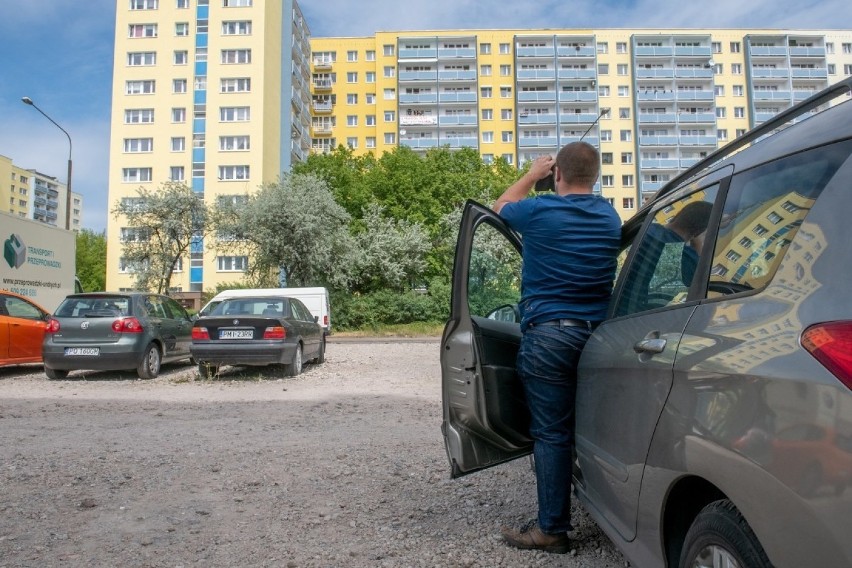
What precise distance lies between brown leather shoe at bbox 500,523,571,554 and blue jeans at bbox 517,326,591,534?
36 millimetres

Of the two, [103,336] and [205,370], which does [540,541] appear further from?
[103,336]

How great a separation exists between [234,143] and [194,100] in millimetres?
5288

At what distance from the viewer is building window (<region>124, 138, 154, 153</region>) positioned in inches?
2146

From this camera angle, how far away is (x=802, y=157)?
1827 mm

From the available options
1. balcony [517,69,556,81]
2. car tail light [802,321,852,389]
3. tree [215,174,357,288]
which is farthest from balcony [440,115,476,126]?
car tail light [802,321,852,389]

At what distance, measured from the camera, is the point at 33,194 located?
5281 inches

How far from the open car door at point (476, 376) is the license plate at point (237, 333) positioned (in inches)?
321

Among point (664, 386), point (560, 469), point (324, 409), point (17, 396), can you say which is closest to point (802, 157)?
point (664, 386)

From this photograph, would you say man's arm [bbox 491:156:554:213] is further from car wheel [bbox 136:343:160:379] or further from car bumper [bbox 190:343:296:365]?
car wheel [bbox 136:343:160:379]

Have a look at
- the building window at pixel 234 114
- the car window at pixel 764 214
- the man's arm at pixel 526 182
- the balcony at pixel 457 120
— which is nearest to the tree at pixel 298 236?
the building window at pixel 234 114

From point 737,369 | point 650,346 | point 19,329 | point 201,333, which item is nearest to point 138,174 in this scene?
point 19,329

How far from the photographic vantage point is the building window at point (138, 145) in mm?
54500

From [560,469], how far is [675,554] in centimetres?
95

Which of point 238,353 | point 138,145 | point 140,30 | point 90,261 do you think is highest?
point 140,30
